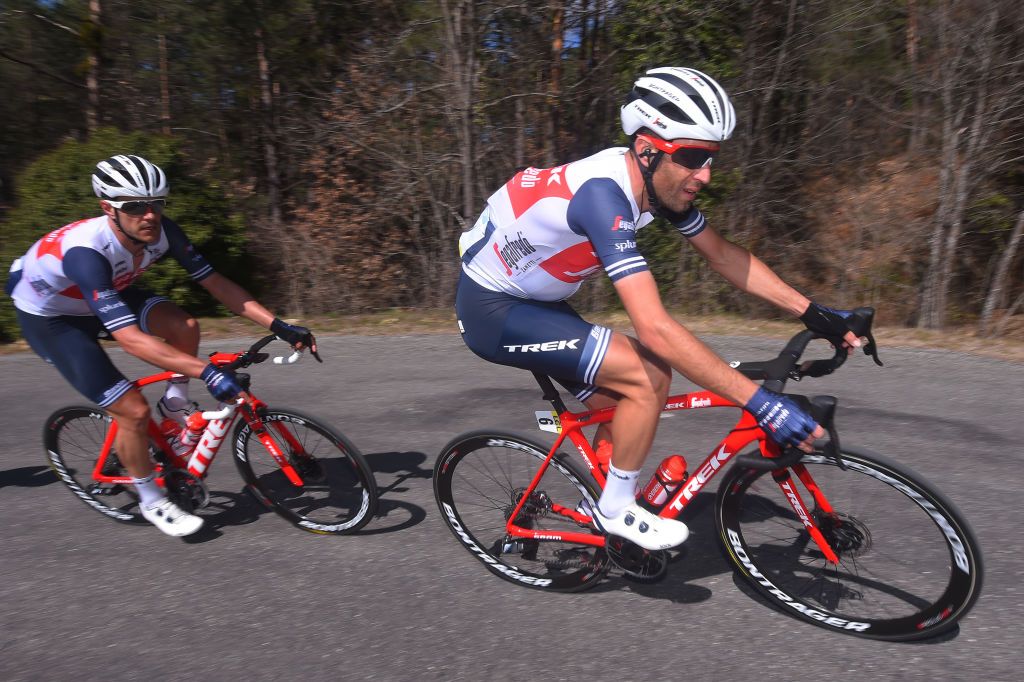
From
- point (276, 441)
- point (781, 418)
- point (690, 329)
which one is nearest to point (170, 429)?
point (276, 441)

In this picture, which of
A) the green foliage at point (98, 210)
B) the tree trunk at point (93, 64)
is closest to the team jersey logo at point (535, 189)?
the green foliage at point (98, 210)

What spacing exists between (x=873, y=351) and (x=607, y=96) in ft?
33.1

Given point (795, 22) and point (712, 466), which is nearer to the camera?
point (712, 466)

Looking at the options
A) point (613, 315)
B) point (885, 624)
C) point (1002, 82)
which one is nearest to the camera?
point (885, 624)

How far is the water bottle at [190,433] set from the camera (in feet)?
13.9

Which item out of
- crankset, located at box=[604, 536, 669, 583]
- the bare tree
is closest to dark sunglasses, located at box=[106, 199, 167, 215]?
crankset, located at box=[604, 536, 669, 583]

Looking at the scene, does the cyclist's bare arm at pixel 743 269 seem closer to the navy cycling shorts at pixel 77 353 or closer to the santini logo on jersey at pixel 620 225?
the santini logo on jersey at pixel 620 225

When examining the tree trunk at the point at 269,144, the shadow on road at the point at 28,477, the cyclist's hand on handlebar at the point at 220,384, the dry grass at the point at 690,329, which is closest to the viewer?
the cyclist's hand on handlebar at the point at 220,384

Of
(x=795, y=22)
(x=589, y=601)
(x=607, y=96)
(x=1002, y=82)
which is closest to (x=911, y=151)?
(x=1002, y=82)

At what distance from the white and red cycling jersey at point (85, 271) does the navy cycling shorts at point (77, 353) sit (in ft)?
0.19

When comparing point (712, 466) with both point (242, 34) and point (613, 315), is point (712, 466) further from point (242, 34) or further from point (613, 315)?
point (242, 34)

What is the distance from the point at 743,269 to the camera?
11.5 ft

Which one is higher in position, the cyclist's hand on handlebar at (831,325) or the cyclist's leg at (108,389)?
the cyclist's hand on handlebar at (831,325)

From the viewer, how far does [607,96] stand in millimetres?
12484
